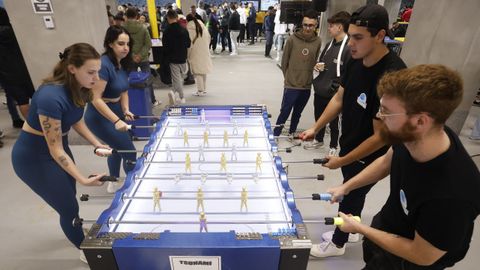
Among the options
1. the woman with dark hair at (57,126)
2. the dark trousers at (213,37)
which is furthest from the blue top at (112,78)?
the dark trousers at (213,37)

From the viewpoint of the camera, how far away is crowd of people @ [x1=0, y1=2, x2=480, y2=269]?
1021 mm

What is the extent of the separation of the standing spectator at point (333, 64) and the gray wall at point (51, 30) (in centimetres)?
285

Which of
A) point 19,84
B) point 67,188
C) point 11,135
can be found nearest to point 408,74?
point 67,188

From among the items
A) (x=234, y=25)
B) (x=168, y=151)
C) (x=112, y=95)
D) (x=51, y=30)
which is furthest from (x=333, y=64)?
(x=234, y=25)

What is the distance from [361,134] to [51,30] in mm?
3654

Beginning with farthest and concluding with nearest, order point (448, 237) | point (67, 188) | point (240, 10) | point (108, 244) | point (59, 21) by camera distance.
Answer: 1. point (240, 10)
2. point (59, 21)
3. point (67, 188)
4. point (108, 244)
5. point (448, 237)

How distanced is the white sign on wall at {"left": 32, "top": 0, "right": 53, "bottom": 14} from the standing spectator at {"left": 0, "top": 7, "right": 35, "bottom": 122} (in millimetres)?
814

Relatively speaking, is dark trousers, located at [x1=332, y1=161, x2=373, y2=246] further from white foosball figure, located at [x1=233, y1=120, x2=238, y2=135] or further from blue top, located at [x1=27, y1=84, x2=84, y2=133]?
blue top, located at [x1=27, y1=84, x2=84, y2=133]

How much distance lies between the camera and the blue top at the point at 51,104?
5.61 feet

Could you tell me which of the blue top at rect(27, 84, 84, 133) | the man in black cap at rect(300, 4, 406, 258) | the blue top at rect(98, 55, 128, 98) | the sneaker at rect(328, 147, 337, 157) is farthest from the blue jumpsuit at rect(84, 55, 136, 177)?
the sneaker at rect(328, 147, 337, 157)

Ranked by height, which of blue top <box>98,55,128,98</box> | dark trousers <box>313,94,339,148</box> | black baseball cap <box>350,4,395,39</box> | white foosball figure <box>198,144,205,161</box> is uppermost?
black baseball cap <box>350,4,395,39</box>

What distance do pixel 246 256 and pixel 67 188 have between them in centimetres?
146

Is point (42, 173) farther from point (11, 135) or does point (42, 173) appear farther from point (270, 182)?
point (11, 135)

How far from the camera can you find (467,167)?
3.42 feet
